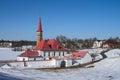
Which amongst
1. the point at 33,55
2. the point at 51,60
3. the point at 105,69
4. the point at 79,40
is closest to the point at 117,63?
the point at 105,69

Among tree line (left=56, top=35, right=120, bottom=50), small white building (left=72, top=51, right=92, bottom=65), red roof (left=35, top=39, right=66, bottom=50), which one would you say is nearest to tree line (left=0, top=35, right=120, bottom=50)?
tree line (left=56, top=35, right=120, bottom=50)

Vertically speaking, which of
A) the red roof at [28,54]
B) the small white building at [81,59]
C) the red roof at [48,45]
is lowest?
the small white building at [81,59]

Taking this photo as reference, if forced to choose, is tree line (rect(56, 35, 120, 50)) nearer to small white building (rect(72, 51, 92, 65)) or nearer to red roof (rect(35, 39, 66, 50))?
red roof (rect(35, 39, 66, 50))

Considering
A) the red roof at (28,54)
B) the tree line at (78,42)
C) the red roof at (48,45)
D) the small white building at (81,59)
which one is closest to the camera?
the red roof at (28,54)

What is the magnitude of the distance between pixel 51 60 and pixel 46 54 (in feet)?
26.4

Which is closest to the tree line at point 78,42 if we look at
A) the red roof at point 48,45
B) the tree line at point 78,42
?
the tree line at point 78,42

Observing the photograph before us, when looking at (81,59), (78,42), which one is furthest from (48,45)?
(78,42)

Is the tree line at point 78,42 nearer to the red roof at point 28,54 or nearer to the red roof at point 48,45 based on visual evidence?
the red roof at point 48,45

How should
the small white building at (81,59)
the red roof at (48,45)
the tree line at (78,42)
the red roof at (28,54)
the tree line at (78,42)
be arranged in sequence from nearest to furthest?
1. the red roof at (28,54)
2. the small white building at (81,59)
3. the red roof at (48,45)
4. the tree line at (78,42)
5. the tree line at (78,42)

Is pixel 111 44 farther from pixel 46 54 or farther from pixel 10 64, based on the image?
pixel 10 64

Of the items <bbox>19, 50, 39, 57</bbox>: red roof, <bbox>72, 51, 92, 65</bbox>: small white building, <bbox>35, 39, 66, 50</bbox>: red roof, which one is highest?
<bbox>35, 39, 66, 50</bbox>: red roof

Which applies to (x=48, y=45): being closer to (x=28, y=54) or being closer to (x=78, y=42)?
(x=28, y=54)

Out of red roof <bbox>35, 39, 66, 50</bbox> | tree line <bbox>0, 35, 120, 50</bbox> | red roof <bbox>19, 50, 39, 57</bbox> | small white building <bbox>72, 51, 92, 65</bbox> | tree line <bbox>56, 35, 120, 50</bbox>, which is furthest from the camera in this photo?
tree line <bbox>56, 35, 120, 50</bbox>

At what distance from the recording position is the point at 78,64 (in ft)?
163
